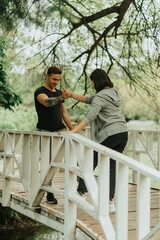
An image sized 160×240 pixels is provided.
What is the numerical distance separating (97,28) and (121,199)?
526 cm

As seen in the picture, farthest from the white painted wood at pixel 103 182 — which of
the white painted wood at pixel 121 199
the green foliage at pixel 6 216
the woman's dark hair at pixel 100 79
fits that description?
the green foliage at pixel 6 216

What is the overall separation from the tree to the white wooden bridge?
1669 millimetres

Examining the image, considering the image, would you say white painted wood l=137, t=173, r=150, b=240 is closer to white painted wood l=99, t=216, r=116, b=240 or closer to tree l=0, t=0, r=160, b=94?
white painted wood l=99, t=216, r=116, b=240

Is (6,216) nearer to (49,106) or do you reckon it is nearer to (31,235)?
(31,235)

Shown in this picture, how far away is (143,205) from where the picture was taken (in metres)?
2.29

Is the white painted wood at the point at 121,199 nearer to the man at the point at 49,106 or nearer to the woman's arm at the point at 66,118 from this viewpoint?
the man at the point at 49,106

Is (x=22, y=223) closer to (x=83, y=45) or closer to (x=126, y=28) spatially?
(x=83, y=45)

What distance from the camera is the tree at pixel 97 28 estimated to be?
16.9 ft

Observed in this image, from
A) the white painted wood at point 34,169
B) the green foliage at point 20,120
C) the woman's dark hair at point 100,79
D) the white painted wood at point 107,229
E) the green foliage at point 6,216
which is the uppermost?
the woman's dark hair at point 100,79

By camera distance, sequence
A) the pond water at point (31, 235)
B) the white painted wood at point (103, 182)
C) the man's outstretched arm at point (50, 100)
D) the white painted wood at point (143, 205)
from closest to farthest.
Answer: the white painted wood at point (143, 205) → the white painted wood at point (103, 182) → the man's outstretched arm at point (50, 100) → the pond water at point (31, 235)

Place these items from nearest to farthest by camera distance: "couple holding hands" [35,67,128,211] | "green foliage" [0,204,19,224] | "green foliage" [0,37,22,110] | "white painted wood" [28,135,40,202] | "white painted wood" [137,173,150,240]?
"white painted wood" [137,173,150,240]
"couple holding hands" [35,67,128,211]
"white painted wood" [28,135,40,202]
"green foliage" [0,37,22,110]
"green foliage" [0,204,19,224]

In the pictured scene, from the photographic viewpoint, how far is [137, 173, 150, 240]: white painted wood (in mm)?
2264

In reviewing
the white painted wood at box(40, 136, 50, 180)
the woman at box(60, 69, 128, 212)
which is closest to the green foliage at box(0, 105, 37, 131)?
the white painted wood at box(40, 136, 50, 180)

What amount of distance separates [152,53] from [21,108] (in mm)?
15155
